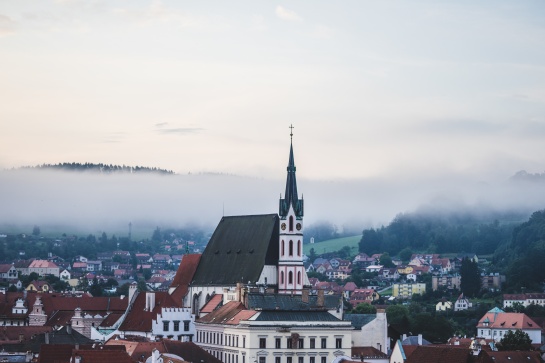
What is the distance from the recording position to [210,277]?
13538 centimetres

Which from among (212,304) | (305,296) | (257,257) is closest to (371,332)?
(305,296)

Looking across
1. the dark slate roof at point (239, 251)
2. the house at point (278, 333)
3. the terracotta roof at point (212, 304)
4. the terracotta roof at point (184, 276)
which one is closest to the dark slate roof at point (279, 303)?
the house at point (278, 333)

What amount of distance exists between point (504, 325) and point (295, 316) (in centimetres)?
7168

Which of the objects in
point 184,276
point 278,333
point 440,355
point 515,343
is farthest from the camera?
point 184,276

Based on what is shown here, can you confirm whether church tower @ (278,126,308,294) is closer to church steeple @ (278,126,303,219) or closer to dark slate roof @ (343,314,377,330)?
church steeple @ (278,126,303,219)

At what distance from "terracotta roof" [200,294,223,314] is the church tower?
6.29 meters

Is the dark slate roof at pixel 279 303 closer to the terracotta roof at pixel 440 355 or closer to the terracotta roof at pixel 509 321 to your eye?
the terracotta roof at pixel 440 355

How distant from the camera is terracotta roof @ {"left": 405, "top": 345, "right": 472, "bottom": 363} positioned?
319ft

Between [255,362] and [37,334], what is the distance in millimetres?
32475

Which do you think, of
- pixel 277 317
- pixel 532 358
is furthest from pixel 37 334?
pixel 532 358

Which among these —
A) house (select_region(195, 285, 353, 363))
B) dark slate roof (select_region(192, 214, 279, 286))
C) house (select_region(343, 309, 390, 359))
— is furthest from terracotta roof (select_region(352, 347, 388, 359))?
dark slate roof (select_region(192, 214, 279, 286))

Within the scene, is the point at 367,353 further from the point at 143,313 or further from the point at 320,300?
the point at 143,313

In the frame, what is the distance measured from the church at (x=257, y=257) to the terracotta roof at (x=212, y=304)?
83 cm

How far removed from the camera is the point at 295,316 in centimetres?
11281
